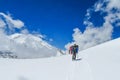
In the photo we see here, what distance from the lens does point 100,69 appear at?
16359 mm

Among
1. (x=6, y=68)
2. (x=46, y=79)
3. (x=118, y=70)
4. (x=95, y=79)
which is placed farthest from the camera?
(x=6, y=68)

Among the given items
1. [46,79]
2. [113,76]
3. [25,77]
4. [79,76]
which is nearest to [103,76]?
[113,76]

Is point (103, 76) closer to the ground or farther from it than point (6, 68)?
closer to the ground

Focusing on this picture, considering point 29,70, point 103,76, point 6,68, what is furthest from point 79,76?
point 6,68

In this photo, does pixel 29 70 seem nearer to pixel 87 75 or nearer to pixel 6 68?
A: pixel 6 68

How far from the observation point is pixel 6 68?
55.4 ft

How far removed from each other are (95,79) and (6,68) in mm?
7066

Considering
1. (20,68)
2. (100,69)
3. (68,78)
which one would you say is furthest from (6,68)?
(100,69)

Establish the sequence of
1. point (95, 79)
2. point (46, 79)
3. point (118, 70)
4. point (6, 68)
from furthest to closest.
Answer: point (6, 68) → point (118, 70) → point (46, 79) → point (95, 79)

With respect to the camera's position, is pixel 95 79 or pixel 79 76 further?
pixel 79 76

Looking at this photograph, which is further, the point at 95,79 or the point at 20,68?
the point at 20,68

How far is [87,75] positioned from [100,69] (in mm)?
2201

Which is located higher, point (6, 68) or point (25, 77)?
point (6, 68)

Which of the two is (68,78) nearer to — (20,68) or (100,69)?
(100,69)
